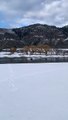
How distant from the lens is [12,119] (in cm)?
439

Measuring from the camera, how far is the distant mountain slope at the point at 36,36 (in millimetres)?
125438

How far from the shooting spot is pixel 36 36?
14338 centimetres

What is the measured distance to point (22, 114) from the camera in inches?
187

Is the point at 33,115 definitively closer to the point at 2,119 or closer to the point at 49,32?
the point at 2,119

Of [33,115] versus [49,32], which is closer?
[33,115]

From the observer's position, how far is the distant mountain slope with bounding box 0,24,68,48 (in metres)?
125

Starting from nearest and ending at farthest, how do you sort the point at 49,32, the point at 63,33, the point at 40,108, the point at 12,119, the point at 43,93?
the point at 12,119 → the point at 40,108 → the point at 43,93 → the point at 49,32 → the point at 63,33

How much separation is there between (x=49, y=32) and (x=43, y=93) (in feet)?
470

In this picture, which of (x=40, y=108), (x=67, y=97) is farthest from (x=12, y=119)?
(x=67, y=97)

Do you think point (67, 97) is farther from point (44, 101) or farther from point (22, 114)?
point (22, 114)

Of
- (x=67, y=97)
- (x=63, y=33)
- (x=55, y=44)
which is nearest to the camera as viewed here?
(x=67, y=97)

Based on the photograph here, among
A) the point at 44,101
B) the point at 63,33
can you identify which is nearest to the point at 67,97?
the point at 44,101

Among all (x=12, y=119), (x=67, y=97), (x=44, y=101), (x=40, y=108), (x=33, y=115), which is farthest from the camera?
(x=67, y=97)

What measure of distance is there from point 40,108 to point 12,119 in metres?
1.00
